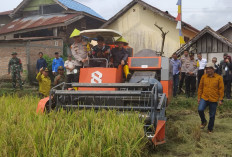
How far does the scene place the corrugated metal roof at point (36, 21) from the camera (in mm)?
21078

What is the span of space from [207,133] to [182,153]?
173 centimetres

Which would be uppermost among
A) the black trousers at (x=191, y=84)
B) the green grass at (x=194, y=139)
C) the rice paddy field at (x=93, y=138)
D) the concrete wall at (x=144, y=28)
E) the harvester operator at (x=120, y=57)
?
the concrete wall at (x=144, y=28)

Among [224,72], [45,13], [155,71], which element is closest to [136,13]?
[45,13]

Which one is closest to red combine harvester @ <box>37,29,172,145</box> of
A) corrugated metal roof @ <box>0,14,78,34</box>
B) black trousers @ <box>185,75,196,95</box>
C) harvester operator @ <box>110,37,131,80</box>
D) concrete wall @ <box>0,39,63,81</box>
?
harvester operator @ <box>110,37,131,80</box>

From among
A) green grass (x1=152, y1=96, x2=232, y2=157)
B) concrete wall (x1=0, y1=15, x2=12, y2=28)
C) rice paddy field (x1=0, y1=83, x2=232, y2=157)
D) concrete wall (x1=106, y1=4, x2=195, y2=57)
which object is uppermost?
concrete wall (x1=0, y1=15, x2=12, y2=28)

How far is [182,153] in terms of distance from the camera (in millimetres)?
4684

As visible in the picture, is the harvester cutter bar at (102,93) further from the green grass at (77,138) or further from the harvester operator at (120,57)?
the harvester operator at (120,57)

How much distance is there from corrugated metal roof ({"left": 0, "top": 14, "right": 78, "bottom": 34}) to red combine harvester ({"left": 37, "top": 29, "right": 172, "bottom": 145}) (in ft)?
45.0

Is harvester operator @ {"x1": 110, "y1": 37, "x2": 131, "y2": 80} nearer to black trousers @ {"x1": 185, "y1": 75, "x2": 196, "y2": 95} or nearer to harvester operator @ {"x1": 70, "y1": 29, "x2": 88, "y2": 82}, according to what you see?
harvester operator @ {"x1": 70, "y1": 29, "x2": 88, "y2": 82}

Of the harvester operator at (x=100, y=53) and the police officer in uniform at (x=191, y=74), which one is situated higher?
the harvester operator at (x=100, y=53)

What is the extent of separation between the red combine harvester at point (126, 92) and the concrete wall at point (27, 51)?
32.3 ft

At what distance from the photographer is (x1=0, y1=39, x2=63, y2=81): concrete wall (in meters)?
16.8

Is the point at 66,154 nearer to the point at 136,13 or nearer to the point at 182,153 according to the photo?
the point at 182,153

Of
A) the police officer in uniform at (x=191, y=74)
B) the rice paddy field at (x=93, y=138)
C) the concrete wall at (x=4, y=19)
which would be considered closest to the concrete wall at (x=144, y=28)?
the police officer in uniform at (x=191, y=74)
